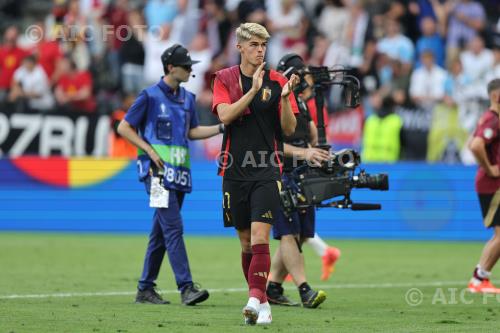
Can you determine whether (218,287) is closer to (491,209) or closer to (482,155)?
(491,209)

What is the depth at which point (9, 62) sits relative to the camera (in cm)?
2425

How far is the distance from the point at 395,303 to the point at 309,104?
2.35 meters

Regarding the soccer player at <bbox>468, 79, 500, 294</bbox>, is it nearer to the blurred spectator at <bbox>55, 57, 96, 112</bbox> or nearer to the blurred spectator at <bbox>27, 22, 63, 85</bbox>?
the blurred spectator at <bbox>55, 57, 96, 112</bbox>

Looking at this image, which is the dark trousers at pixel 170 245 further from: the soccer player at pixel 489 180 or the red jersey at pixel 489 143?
the red jersey at pixel 489 143

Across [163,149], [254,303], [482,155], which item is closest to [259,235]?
[254,303]

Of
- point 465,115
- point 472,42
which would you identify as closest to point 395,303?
point 465,115

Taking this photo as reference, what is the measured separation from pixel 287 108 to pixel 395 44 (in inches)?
539

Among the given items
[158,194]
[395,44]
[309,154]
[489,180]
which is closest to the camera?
[309,154]

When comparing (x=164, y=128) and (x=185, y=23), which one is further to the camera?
(x=185, y=23)

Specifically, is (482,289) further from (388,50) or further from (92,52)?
(92,52)

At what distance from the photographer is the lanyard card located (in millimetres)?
11219

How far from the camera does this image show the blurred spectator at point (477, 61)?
21.2 m

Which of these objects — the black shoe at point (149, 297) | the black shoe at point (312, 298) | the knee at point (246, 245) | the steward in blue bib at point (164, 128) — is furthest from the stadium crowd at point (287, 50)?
the knee at point (246, 245)

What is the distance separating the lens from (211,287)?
42.2 feet
